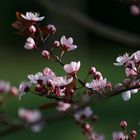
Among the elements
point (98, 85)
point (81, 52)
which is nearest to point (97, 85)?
point (98, 85)

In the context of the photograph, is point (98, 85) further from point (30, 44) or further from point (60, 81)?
point (30, 44)

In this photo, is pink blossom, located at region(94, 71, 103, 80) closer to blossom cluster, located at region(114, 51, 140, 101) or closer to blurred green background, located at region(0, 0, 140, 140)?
blossom cluster, located at region(114, 51, 140, 101)

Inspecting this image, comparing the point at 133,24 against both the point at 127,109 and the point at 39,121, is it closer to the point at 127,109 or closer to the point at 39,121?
the point at 127,109

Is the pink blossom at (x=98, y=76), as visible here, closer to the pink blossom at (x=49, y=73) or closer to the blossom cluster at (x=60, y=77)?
the blossom cluster at (x=60, y=77)

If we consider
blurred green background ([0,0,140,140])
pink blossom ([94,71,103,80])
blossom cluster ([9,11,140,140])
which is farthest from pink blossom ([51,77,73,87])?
blurred green background ([0,0,140,140])

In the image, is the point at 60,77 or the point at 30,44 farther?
the point at 30,44

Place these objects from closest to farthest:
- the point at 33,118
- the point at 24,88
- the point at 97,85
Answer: the point at 33,118 → the point at 97,85 → the point at 24,88

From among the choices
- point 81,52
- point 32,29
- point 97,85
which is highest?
point 81,52

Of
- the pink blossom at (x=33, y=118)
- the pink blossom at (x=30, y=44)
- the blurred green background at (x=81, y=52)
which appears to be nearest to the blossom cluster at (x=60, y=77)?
the pink blossom at (x=30, y=44)

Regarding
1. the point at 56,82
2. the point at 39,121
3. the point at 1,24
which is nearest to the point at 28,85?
the point at 56,82
